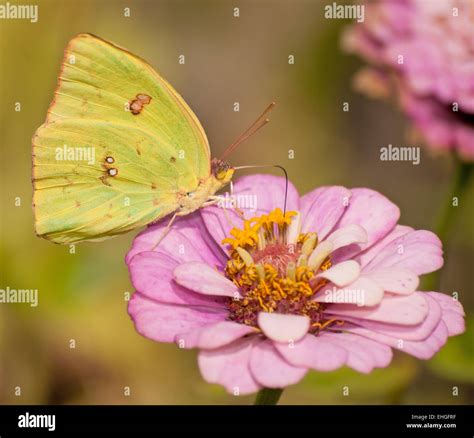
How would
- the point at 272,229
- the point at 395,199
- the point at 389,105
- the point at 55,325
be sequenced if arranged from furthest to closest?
the point at 389,105 < the point at 395,199 < the point at 55,325 < the point at 272,229

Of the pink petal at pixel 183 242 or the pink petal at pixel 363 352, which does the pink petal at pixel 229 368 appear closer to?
the pink petal at pixel 363 352

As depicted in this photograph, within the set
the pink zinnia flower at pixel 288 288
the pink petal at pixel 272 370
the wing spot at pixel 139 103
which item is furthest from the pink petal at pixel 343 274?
the wing spot at pixel 139 103

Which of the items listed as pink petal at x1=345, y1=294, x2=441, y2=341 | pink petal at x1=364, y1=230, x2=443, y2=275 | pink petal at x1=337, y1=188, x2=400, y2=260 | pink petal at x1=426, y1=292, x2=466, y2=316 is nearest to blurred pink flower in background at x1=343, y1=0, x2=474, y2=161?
pink petal at x1=337, y1=188, x2=400, y2=260

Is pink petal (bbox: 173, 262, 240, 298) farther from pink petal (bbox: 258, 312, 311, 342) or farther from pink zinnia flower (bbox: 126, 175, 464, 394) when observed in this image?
pink petal (bbox: 258, 312, 311, 342)

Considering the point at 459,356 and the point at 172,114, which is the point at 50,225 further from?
→ the point at 459,356

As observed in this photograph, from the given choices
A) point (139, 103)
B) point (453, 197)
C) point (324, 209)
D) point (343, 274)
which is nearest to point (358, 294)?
point (343, 274)

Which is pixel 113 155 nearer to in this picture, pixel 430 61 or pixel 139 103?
pixel 139 103
